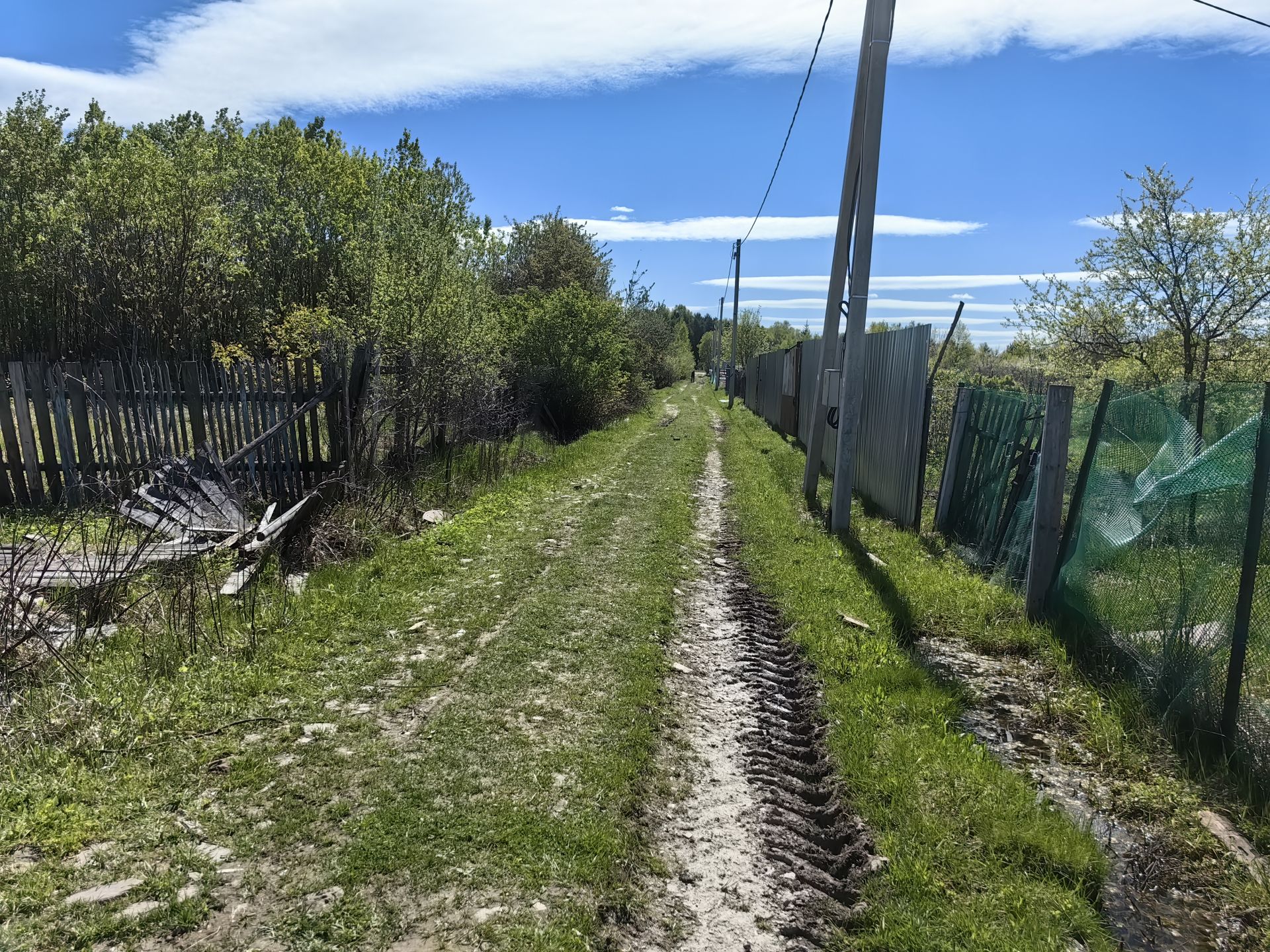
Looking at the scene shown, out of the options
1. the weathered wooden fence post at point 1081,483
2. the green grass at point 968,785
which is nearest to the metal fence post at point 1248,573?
the green grass at point 968,785

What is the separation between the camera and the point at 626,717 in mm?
4172

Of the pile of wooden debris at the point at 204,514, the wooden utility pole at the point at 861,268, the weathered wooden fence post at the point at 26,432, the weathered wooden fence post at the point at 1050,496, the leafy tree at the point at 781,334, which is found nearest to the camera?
the weathered wooden fence post at the point at 1050,496

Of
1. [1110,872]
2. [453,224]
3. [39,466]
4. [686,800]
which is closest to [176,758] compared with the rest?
[686,800]

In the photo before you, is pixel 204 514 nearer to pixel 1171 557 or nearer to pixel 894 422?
pixel 1171 557

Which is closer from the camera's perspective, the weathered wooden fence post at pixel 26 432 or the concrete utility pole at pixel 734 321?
the weathered wooden fence post at pixel 26 432

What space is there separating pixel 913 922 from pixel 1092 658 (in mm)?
2851

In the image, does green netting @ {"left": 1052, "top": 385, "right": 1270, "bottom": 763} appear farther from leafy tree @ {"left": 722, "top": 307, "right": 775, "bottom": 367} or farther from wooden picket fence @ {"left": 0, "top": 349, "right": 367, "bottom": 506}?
leafy tree @ {"left": 722, "top": 307, "right": 775, "bottom": 367}

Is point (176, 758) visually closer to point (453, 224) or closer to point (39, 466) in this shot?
point (39, 466)

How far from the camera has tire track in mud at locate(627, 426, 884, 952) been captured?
278 cm

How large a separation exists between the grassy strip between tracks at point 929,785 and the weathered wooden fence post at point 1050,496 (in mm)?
292

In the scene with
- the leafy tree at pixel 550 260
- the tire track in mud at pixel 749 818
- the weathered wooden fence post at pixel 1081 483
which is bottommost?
the tire track in mud at pixel 749 818

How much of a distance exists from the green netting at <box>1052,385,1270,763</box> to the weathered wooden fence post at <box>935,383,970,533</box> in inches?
103

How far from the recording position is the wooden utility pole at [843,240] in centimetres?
800

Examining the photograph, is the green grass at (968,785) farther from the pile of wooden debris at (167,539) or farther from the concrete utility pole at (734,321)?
the concrete utility pole at (734,321)
